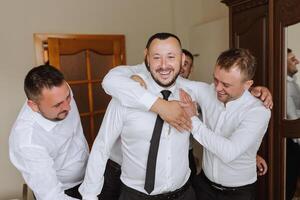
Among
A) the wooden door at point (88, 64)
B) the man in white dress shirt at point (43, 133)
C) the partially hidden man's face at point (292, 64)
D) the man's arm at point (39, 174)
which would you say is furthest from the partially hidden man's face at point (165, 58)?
the wooden door at point (88, 64)

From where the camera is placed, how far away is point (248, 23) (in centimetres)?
212

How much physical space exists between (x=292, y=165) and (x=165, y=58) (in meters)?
1.21

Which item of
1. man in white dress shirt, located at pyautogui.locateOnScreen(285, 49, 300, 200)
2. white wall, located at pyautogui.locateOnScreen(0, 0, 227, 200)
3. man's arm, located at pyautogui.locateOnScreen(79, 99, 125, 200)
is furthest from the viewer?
white wall, located at pyautogui.locateOnScreen(0, 0, 227, 200)

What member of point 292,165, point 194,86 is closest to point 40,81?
point 194,86

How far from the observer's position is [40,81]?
1.34 meters

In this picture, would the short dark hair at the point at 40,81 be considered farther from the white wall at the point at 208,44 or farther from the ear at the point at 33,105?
the white wall at the point at 208,44

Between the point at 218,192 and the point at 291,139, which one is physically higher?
the point at 291,139

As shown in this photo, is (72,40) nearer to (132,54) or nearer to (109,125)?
(132,54)

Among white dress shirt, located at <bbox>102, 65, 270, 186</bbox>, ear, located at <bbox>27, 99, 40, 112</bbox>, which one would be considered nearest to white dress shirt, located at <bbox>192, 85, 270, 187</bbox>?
white dress shirt, located at <bbox>102, 65, 270, 186</bbox>

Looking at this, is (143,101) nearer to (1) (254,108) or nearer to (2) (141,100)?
(2) (141,100)

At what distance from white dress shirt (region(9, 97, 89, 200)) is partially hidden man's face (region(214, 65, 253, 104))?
2.60ft

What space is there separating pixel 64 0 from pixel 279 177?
249 centimetres

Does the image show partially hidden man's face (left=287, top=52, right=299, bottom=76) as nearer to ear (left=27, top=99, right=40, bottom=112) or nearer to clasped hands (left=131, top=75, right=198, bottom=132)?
clasped hands (left=131, top=75, right=198, bottom=132)

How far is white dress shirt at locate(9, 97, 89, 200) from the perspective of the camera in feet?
4.37
